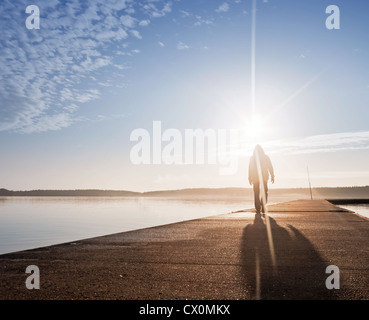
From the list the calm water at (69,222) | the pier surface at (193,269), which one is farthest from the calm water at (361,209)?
the pier surface at (193,269)

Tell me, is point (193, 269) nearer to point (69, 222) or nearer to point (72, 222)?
point (72, 222)

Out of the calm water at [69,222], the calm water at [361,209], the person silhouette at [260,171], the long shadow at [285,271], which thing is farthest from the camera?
the calm water at [361,209]

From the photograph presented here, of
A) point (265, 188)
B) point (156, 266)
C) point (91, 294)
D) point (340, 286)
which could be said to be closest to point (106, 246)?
point (156, 266)

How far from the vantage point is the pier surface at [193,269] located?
2.92m

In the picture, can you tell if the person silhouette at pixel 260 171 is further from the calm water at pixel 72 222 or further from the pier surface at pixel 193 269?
the calm water at pixel 72 222

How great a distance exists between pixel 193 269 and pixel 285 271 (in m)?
0.93

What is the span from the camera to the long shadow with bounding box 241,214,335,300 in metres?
2.89

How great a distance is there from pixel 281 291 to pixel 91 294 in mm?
1495

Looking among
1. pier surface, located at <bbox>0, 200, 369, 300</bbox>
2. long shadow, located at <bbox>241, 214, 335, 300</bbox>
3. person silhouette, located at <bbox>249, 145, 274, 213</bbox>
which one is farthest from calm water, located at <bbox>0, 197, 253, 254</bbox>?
long shadow, located at <bbox>241, 214, 335, 300</bbox>

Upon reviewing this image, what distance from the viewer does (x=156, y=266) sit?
398 cm

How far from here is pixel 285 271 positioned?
3.69 metres

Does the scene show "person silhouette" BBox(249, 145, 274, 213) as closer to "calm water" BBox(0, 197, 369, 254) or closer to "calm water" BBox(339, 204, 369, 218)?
"calm water" BBox(0, 197, 369, 254)
